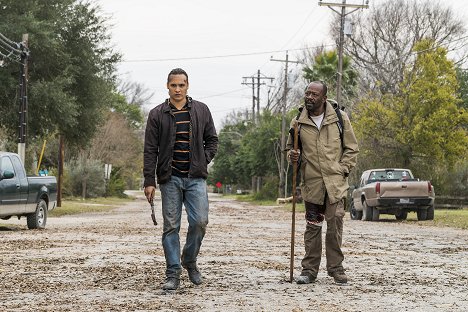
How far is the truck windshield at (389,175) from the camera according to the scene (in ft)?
104

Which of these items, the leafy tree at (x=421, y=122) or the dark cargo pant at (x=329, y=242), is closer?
the dark cargo pant at (x=329, y=242)

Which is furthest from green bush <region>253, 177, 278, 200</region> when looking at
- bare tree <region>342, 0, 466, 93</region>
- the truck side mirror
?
the truck side mirror

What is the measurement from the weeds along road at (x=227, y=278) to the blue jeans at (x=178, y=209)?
0.43 metres

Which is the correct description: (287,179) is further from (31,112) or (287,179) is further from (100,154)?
(31,112)

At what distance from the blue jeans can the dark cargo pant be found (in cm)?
126

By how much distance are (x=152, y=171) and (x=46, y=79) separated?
28.3m

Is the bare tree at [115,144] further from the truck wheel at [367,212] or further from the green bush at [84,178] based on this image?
the truck wheel at [367,212]

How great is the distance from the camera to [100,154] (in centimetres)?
7562

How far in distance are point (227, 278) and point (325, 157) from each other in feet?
5.49

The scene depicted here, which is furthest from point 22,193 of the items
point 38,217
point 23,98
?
point 23,98

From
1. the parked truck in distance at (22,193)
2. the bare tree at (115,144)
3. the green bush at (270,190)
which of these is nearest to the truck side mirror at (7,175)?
the parked truck in distance at (22,193)

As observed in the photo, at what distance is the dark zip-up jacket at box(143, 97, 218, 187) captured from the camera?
9570mm

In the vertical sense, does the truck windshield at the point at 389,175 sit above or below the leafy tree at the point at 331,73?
below

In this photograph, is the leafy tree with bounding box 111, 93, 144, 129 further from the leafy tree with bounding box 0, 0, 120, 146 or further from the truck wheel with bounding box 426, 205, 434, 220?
the truck wheel with bounding box 426, 205, 434, 220
